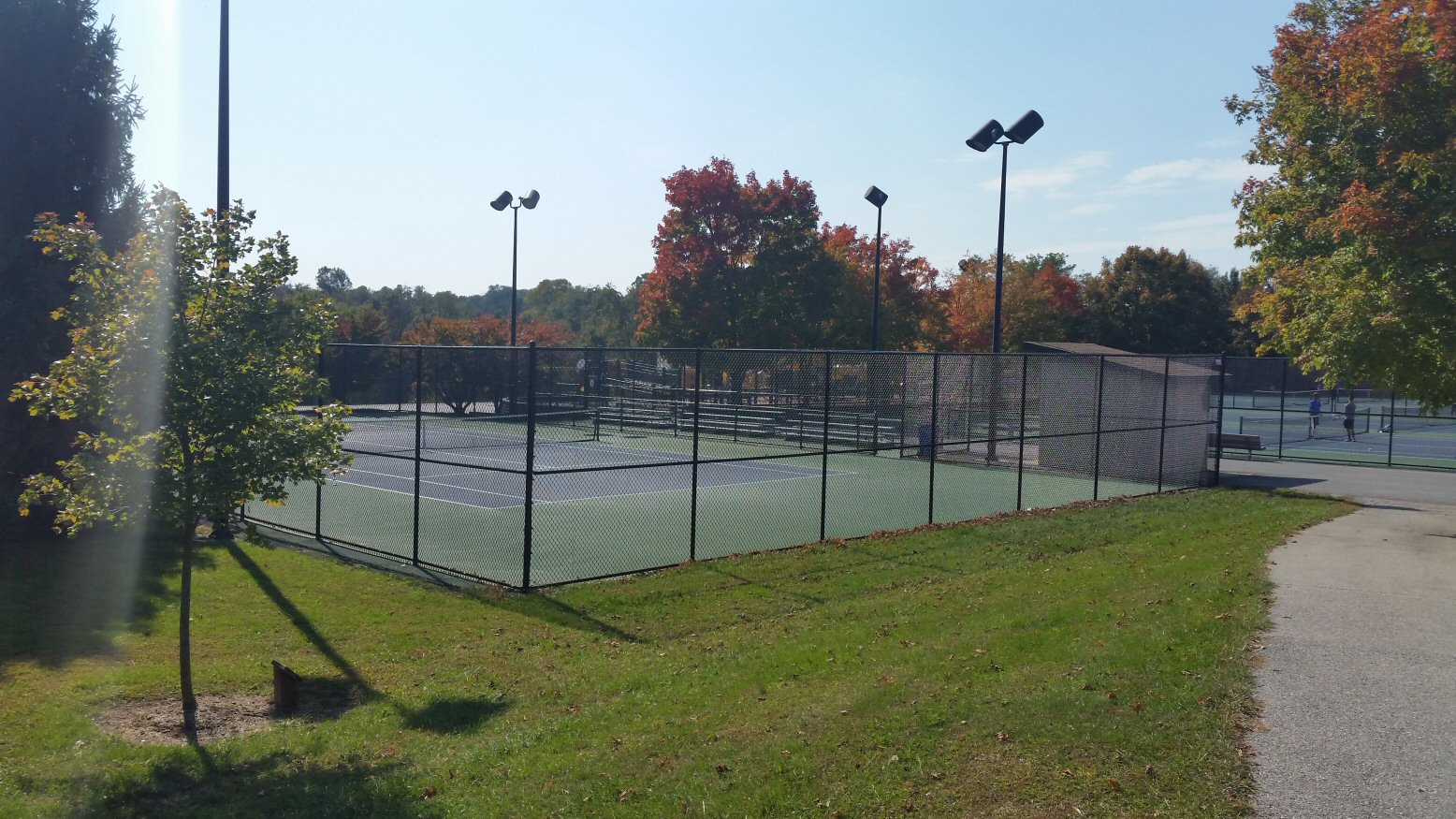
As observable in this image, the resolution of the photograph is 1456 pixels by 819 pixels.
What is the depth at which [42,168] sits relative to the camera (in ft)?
52.6

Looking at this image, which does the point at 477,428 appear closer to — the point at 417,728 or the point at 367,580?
the point at 367,580

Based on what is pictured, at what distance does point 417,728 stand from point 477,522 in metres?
10.0

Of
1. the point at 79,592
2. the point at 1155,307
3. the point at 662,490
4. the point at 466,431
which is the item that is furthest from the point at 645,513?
the point at 1155,307

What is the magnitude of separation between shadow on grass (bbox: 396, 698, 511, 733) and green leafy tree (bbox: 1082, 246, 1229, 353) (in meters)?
58.2

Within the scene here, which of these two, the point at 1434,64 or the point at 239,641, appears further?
the point at 1434,64

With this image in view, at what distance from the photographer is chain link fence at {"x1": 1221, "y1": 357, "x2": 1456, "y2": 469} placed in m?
30.2

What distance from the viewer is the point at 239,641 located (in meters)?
9.93

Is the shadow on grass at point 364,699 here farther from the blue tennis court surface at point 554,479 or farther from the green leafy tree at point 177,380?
the blue tennis court surface at point 554,479

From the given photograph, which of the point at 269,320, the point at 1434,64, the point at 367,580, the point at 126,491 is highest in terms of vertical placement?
the point at 1434,64

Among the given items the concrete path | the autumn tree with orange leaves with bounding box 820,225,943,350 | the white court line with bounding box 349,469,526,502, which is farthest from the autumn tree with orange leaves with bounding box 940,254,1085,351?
the concrete path

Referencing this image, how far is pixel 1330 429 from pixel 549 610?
1607 inches

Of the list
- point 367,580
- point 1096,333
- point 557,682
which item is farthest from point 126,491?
point 1096,333

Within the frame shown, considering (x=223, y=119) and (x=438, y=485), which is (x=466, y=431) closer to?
(x=438, y=485)

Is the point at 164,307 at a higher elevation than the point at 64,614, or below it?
higher
